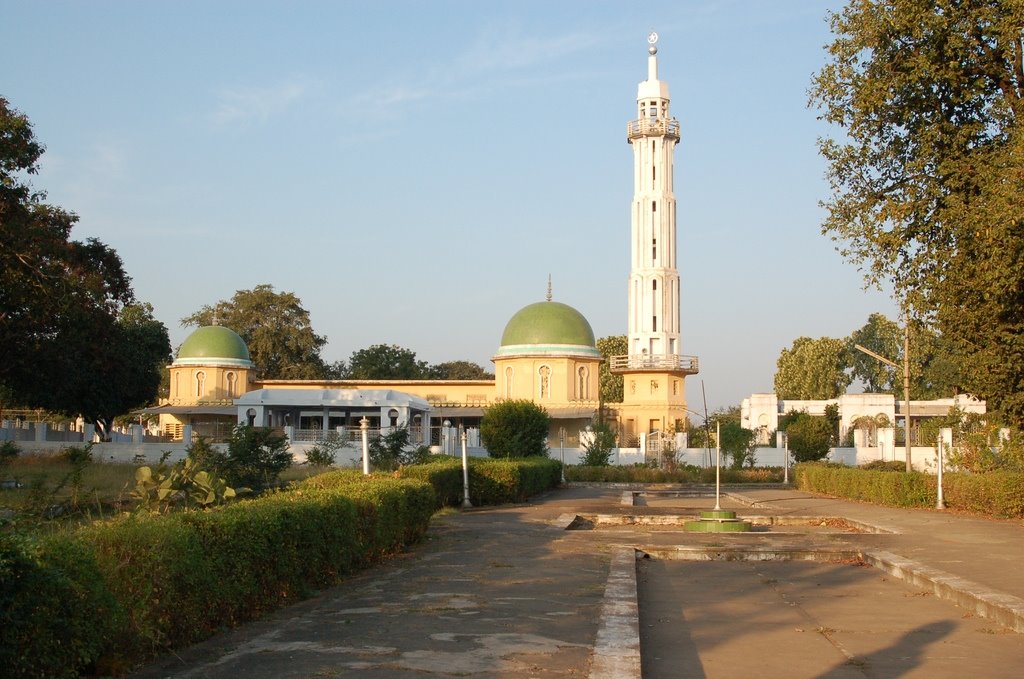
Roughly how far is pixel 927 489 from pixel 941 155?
345 inches

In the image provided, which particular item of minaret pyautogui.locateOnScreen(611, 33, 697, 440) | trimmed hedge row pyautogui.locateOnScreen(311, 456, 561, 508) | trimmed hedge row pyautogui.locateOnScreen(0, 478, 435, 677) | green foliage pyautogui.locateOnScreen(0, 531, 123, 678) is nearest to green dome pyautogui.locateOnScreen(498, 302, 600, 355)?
minaret pyautogui.locateOnScreen(611, 33, 697, 440)

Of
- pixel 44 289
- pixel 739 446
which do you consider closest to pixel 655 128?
pixel 739 446

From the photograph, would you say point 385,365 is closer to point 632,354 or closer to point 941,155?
point 632,354

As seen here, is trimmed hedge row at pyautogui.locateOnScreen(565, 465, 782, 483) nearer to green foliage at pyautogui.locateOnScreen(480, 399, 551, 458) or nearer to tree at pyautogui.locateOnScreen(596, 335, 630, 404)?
green foliage at pyautogui.locateOnScreen(480, 399, 551, 458)

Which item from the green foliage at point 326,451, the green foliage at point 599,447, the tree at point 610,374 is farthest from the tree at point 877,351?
the green foliage at point 326,451

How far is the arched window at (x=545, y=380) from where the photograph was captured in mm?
60344

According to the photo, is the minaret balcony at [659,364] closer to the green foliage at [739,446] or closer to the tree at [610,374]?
the green foliage at [739,446]

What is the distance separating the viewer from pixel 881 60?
19.2 m

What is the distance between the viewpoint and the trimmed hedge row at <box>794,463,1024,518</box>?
20.8m

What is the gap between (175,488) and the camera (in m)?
9.98

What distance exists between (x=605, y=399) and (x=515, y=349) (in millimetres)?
21500

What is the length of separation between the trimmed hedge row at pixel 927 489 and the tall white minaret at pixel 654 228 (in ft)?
87.7

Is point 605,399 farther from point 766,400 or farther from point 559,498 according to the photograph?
point 559,498

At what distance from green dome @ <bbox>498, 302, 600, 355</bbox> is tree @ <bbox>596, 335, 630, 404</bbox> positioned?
57.9ft
